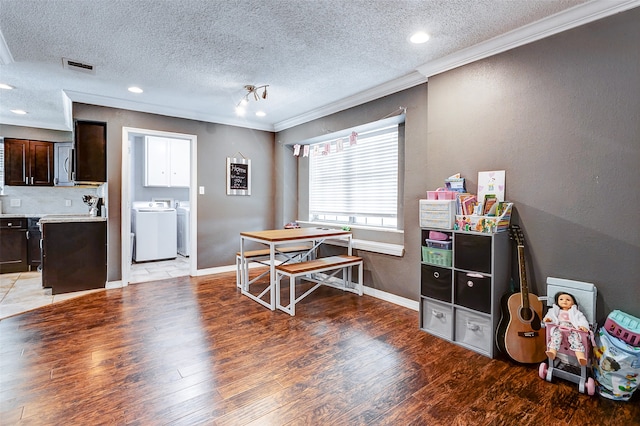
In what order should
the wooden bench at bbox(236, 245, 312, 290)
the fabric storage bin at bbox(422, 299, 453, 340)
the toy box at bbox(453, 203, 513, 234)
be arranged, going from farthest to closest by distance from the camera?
1. the wooden bench at bbox(236, 245, 312, 290)
2. the fabric storage bin at bbox(422, 299, 453, 340)
3. the toy box at bbox(453, 203, 513, 234)

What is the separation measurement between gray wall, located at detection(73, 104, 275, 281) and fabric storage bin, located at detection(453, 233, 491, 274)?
11.6ft

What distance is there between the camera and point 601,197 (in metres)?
2.06

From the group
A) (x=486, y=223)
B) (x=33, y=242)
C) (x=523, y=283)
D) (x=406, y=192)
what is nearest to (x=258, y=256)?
(x=406, y=192)

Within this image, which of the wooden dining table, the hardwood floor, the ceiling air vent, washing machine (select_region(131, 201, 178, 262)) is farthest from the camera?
washing machine (select_region(131, 201, 178, 262))

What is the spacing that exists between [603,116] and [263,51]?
2.46 metres

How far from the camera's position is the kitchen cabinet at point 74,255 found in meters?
3.74

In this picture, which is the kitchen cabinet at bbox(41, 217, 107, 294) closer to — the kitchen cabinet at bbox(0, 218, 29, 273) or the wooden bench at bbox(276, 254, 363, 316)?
the kitchen cabinet at bbox(0, 218, 29, 273)

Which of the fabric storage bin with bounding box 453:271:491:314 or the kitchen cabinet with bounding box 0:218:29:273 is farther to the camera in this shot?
the kitchen cabinet with bounding box 0:218:29:273

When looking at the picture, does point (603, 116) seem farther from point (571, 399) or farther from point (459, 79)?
point (571, 399)

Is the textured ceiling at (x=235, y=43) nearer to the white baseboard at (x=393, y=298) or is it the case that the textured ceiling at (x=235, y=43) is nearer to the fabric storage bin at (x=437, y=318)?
the fabric storage bin at (x=437, y=318)

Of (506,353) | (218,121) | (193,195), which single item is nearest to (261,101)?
(218,121)

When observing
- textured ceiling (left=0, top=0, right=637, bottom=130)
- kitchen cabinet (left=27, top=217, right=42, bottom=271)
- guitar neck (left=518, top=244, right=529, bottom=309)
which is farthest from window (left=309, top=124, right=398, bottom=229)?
→ kitchen cabinet (left=27, top=217, right=42, bottom=271)

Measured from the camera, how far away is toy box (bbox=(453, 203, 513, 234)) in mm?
2311

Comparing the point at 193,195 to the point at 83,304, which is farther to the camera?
the point at 193,195
